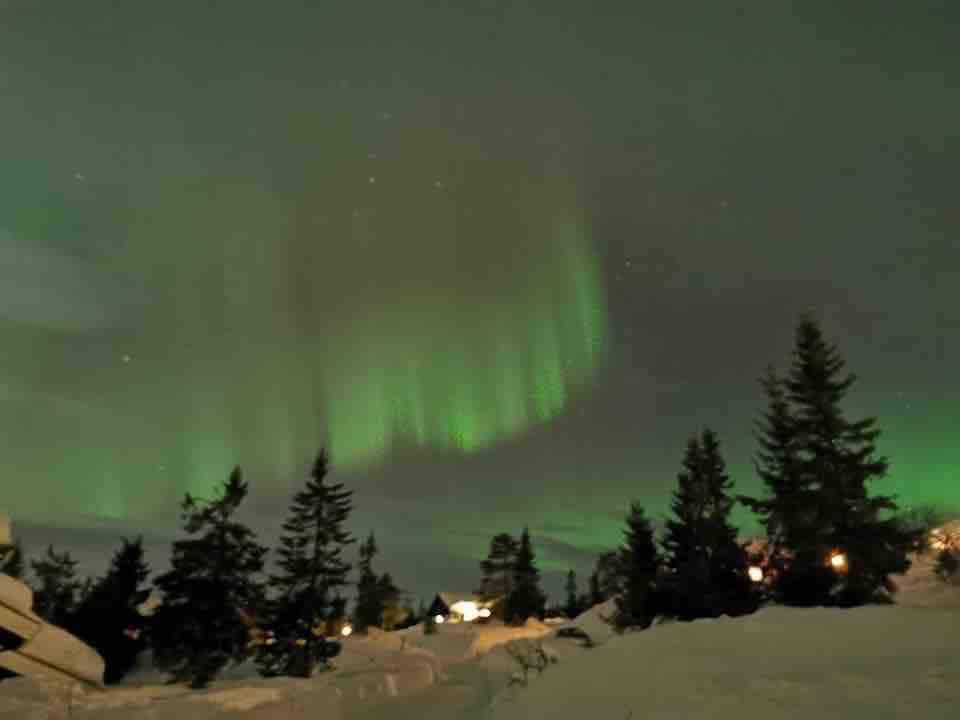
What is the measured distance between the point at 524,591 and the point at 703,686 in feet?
232

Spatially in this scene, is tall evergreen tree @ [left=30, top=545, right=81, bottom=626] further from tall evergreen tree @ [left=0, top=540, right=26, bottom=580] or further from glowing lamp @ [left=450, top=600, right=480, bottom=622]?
glowing lamp @ [left=450, top=600, right=480, bottom=622]

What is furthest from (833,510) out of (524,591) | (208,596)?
(524,591)

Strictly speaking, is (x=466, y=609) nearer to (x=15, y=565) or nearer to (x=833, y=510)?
(x=15, y=565)

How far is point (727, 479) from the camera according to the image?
36.1 meters

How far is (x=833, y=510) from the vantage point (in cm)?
2586

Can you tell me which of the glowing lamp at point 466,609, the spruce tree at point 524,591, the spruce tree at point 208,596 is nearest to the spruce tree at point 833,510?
the spruce tree at point 208,596

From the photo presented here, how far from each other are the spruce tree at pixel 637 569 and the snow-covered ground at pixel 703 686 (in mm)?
16609

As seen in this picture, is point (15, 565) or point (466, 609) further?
point (466, 609)

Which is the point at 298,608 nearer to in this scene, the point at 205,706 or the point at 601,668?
the point at 205,706

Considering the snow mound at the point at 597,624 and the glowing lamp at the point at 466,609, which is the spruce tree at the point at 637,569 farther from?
the glowing lamp at the point at 466,609

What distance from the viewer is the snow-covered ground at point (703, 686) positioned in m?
7.07

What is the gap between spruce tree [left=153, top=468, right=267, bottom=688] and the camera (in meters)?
29.1

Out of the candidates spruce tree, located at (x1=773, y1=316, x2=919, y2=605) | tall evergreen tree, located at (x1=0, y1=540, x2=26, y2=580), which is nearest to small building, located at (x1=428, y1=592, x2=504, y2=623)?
tall evergreen tree, located at (x1=0, y1=540, x2=26, y2=580)

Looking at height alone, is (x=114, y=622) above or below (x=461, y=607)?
below
